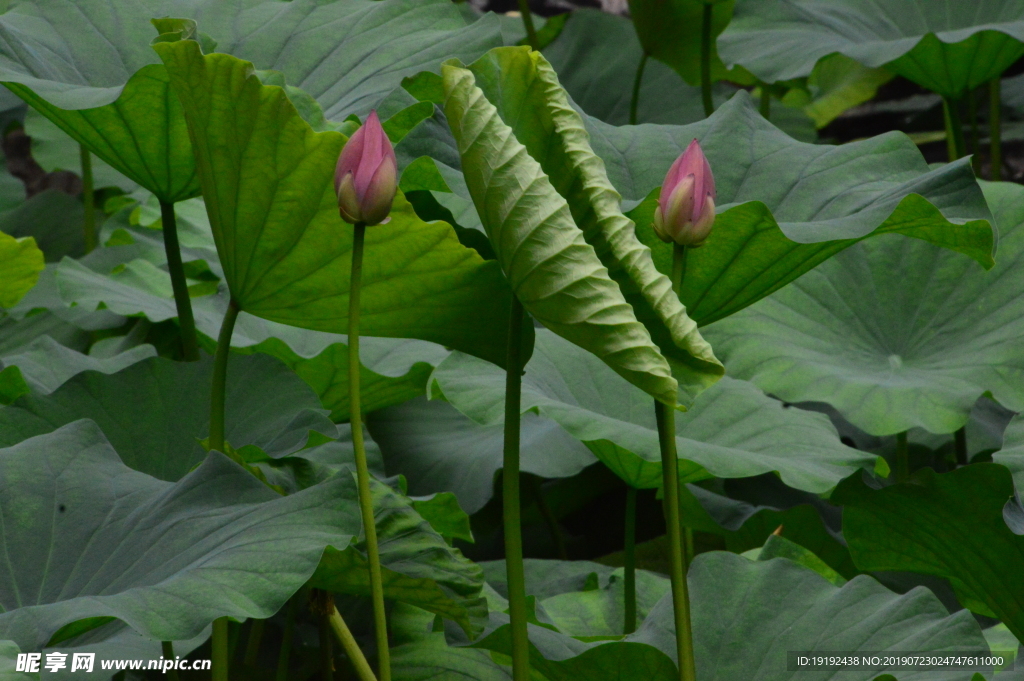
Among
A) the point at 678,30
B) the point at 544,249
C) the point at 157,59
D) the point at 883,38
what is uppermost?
the point at 678,30

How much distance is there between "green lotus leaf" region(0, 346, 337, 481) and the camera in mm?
1113

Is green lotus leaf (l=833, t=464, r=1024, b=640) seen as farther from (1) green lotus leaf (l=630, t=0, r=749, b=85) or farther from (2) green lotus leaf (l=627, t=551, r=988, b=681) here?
(1) green lotus leaf (l=630, t=0, r=749, b=85)

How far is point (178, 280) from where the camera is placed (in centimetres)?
110

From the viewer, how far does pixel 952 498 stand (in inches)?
40.3

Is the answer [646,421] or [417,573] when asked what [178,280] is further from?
[646,421]

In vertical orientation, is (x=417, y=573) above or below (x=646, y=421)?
below

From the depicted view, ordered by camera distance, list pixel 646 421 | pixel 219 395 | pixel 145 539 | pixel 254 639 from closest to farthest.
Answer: pixel 145 539, pixel 219 395, pixel 254 639, pixel 646 421

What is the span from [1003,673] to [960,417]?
483 mm

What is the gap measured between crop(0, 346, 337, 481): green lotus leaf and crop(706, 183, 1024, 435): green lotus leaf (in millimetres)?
714

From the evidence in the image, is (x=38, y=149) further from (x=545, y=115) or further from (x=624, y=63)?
(x=545, y=115)

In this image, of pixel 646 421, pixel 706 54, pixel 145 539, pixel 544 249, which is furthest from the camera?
pixel 706 54

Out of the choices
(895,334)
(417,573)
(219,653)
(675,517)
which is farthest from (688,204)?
(895,334)

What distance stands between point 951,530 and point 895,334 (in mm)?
576

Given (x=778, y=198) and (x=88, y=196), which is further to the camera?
(x=88, y=196)
